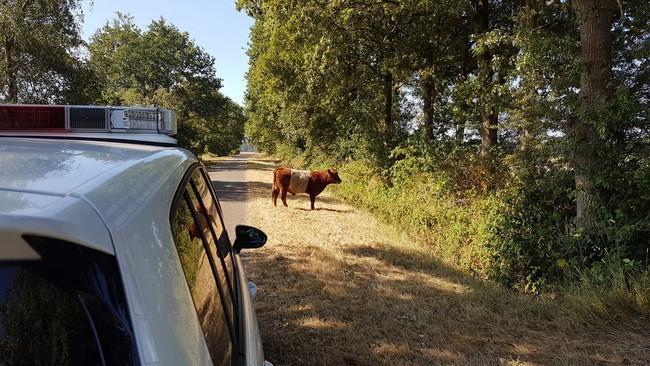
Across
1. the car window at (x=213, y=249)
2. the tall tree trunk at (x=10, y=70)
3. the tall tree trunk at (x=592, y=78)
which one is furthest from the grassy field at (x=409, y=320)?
the tall tree trunk at (x=10, y=70)

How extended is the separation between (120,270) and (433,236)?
977cm

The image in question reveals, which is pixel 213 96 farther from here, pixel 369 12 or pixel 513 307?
pixel 513 307

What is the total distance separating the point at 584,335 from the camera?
4.98 meters

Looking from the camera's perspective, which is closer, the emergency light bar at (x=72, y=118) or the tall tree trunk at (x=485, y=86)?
the emergency light bar at (x=72, y=118)

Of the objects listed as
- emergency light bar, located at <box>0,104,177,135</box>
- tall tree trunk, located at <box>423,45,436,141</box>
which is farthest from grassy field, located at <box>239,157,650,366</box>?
tall tree trunk, located at <box>423,45,436,141</box>

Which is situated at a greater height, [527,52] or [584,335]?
[527,52]

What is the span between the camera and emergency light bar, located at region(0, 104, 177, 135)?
101 inches

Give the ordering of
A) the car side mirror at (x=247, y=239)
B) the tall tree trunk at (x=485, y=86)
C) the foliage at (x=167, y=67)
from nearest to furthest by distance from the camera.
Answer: the car side mirror at (x=247, y=239)
the tall tree trunk at (x=485, y=86)
the foliage at (x=167, y=67)

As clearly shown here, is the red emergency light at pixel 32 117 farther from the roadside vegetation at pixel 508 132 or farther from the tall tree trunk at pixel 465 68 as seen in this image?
the tall tree trunk at pixel 465 68

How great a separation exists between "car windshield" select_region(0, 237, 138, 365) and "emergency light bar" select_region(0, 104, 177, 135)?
6.19 feet

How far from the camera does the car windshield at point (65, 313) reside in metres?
0.95

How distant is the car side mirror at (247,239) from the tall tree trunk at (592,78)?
5.54 m

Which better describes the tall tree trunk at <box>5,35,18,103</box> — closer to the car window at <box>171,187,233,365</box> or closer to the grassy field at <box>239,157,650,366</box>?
the grassy field at <box>239,157,650,366</box>

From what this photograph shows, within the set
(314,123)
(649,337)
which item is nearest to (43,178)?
(649,337)
